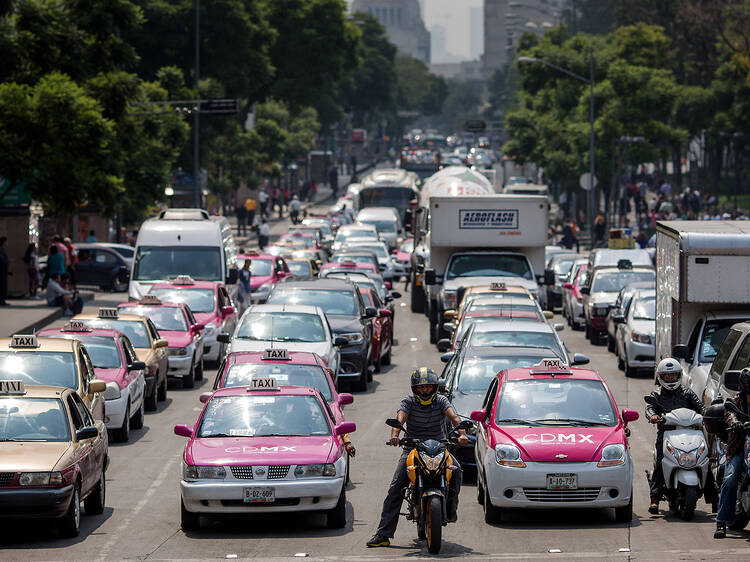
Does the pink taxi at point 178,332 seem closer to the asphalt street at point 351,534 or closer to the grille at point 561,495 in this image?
the asphalt street at point 351,534

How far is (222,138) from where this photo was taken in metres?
77.6

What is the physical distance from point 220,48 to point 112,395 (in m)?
54.9

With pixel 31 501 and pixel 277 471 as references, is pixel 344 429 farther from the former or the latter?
pixel 31 501

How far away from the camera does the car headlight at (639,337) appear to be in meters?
28.5

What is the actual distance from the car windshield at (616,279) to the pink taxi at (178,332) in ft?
36.0

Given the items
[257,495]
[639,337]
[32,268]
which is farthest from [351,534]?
[32,268]

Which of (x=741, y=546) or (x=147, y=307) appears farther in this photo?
(x=147, y=307)

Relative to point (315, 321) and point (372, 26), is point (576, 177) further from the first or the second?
point (372, 26)

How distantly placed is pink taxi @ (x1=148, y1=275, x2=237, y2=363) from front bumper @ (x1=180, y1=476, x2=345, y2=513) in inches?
615

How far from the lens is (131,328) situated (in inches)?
990

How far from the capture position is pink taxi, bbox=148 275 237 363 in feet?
98.7

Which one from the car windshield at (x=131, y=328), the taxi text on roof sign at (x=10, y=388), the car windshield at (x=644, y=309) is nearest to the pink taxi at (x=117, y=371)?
the car windshield at (x=131, y=328)

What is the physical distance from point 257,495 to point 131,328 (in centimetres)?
1143

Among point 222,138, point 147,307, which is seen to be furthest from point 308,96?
point 147,307
